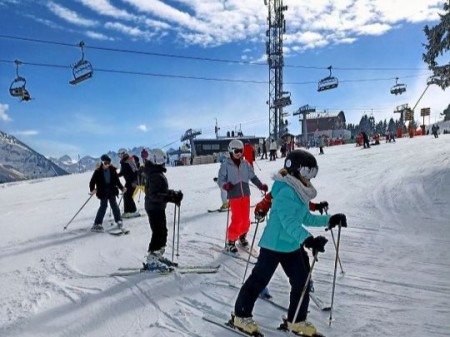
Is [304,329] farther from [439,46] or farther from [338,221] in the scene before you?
[439,46]

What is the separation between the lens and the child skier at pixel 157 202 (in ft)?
18.2

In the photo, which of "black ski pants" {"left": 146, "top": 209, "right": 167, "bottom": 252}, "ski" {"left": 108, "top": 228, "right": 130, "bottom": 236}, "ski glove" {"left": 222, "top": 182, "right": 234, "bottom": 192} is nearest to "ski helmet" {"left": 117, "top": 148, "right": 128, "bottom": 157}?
"ski" {"left": 108, "top": 228, "right": 130, "bottom": 236}

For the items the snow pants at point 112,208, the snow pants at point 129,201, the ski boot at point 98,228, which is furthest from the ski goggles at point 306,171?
the snow pants at point 129,201

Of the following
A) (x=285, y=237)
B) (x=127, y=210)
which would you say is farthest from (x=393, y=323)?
(x=127, y=210)

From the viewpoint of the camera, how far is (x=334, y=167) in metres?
19.4

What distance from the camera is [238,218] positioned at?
6484mm

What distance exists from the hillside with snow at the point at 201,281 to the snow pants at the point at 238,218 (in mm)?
429

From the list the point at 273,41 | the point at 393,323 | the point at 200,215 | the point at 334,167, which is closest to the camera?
the point at 393,323

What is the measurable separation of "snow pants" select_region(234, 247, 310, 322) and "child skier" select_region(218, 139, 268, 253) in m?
2.82

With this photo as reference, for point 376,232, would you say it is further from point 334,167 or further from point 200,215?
point 334,167

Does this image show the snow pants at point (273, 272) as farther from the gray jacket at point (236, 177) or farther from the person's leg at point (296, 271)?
the gray jacket at point (236, 177)

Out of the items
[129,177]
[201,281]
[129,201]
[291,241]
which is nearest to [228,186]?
[201,281]

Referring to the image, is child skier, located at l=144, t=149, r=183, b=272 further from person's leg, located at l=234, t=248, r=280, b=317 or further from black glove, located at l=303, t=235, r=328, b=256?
black glove, located at l=303, t=235, r=328, b=256

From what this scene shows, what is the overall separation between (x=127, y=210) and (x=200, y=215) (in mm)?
1958
